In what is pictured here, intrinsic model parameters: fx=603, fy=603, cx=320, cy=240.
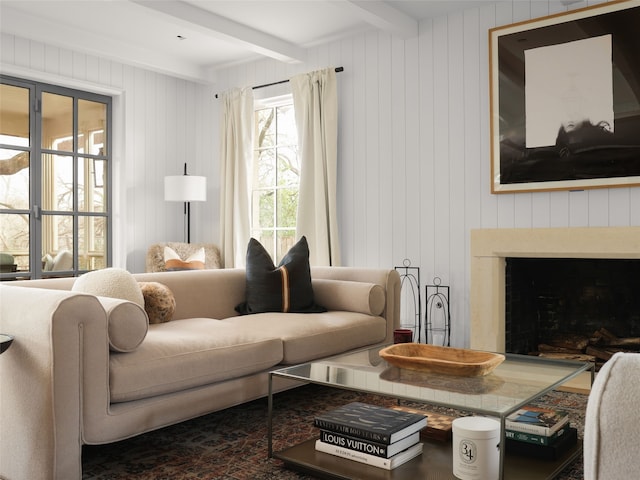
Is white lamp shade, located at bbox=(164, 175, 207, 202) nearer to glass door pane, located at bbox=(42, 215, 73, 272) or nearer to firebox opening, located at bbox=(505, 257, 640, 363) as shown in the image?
glass door pane, located at bbox=(42, 215, 73, 272)

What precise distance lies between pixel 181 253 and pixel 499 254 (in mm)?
Answer: 2849

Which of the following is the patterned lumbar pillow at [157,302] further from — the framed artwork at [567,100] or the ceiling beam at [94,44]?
the ceiling beam at [94,44]

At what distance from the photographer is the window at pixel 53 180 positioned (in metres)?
4.77

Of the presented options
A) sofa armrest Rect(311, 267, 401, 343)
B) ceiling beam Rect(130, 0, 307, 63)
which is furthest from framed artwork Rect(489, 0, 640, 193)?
ceiling beam Rect(130, 0, 307, 63)

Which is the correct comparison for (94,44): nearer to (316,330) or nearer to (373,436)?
(316,330)

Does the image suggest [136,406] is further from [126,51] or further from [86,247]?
[126,51]

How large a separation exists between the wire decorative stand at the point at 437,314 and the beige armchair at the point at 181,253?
2.12 metres

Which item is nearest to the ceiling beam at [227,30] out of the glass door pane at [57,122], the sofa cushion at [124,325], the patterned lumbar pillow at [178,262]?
the glass door pane at [57,122]

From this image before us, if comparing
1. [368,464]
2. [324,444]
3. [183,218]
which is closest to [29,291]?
[324,444]

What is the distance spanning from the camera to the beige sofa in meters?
1.99

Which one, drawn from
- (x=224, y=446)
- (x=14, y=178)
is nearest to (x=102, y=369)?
(x=224, y=446)

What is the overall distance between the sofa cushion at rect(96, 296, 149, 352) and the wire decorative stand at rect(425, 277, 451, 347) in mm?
2556

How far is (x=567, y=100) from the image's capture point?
12.5 feet

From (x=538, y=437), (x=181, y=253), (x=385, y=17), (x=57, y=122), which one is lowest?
(x=538, y=437)
